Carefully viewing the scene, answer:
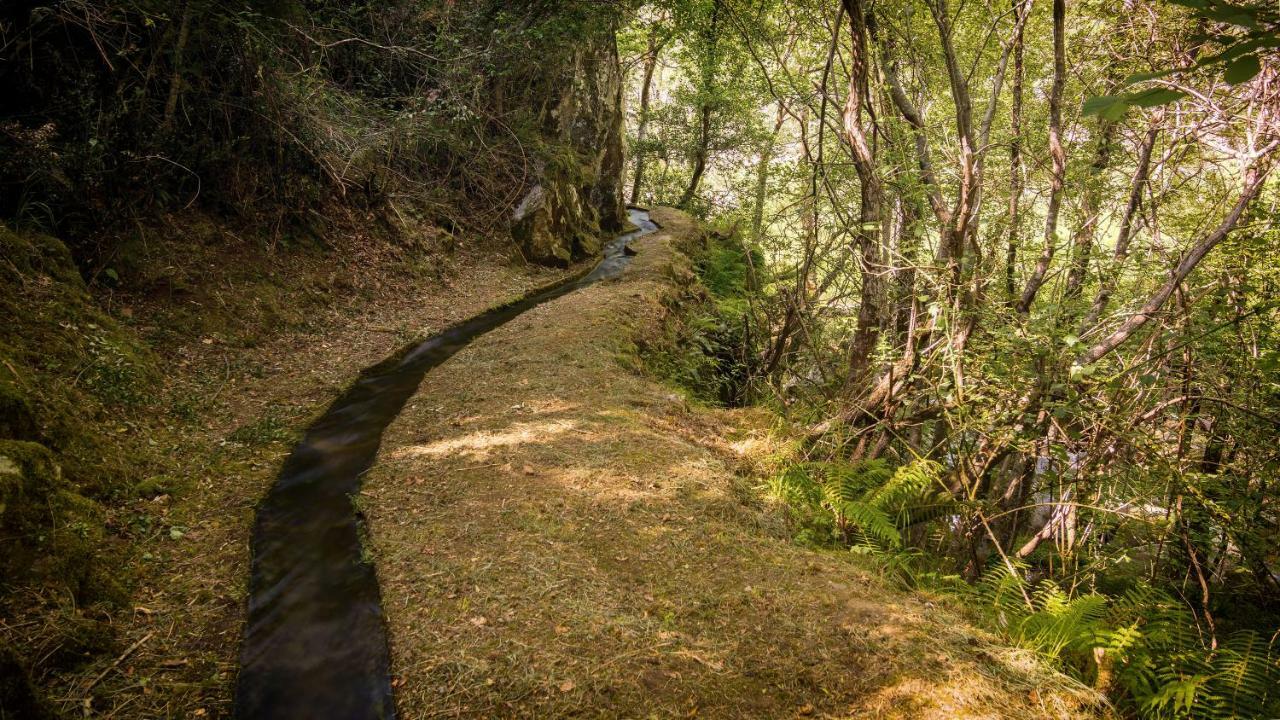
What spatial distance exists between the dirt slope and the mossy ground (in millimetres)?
1260

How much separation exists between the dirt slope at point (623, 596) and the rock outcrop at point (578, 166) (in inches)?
375

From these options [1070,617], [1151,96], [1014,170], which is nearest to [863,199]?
[1014,170]

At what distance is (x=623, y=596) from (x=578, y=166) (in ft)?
50.9

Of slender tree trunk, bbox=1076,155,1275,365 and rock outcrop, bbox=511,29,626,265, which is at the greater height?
rock outcrop, bbox=511,29,626,265

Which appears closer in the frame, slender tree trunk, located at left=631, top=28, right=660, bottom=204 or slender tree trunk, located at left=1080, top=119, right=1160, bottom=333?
slender tree trunk, located at left=1080, top=119, right=1160, bottom=333

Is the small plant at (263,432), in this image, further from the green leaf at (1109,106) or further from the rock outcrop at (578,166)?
the rock outcrop at (578,166)

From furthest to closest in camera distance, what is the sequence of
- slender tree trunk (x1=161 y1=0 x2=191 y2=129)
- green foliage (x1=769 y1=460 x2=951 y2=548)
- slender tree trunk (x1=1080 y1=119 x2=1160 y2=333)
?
slender tree trunk (x1=161 y1=0 x2=191 y2=129), green foliage (x1=769 y1=460 x2=951 y2=548), slender tree trunk (x1=1080 y1=119 x2=1160 y2=333)

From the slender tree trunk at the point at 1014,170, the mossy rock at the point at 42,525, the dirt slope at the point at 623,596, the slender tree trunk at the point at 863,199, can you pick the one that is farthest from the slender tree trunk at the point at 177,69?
the slender tree trunk at the point at 1014,170

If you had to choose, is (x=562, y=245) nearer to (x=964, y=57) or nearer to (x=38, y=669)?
(x=964, y=57)

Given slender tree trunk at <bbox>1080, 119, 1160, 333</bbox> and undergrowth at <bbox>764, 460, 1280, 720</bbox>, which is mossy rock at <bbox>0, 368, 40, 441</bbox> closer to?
undergrowth at <bbox>764, 460, 1280, 720</bbox>

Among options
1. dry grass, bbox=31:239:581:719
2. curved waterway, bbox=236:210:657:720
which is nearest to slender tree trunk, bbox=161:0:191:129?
dry grass, bbox=31:239:581:719

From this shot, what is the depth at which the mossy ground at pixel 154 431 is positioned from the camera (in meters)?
3.67

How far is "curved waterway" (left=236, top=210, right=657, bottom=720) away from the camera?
3.77m

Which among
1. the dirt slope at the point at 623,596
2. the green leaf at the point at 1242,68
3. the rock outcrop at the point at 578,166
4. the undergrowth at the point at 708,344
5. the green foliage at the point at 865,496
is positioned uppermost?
the rock outcrop at the point at 578,166
